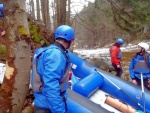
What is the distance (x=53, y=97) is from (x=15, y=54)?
30.9 inches

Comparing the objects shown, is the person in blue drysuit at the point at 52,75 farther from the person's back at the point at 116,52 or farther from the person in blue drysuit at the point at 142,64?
the person's back at the point at 116,52

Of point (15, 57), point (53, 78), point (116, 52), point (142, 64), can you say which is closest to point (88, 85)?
point (142, 64)

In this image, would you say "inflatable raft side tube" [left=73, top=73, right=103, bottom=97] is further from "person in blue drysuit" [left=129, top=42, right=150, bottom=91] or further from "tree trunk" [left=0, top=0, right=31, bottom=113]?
"tree trunk" [left=0, top=0, right=31, bottom=113]

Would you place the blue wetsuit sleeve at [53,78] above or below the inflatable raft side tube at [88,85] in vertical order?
above

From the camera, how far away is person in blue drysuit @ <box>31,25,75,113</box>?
2248 mm

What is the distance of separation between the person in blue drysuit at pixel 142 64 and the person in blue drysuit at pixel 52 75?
2.87 m

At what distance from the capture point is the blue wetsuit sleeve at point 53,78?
2238 mm

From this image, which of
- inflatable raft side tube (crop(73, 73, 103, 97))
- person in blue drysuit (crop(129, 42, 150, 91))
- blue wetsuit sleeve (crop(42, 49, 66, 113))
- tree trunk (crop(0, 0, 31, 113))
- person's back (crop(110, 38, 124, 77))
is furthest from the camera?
person's back (crop(110, 38, 124, 77))

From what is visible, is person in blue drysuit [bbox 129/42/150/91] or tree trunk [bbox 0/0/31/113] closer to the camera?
tree trunk [bbox 0/0/31/113]

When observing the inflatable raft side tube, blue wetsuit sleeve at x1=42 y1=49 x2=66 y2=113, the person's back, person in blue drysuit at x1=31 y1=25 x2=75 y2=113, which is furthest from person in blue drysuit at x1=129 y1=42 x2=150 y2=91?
blue wetsuit sleeve at x1=42 y1=49 x2=66 y2=113

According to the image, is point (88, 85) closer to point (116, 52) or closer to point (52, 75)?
point (52, 75)

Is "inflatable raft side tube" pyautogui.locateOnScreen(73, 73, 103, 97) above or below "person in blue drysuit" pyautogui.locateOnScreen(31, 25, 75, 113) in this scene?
below

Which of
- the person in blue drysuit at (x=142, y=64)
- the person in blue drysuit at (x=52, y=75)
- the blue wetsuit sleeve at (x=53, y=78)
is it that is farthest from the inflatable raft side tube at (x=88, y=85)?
the blue wetsuit sleeve at (x=53, y=78)

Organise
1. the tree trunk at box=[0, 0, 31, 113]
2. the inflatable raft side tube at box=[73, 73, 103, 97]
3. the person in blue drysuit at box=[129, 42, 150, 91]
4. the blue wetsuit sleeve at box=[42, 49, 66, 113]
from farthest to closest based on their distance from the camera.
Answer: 1. the person in blue drysuit at box=[129, 42, 150, 91]
2. the inflatable raft side tube at box=[73, 73, 103, 97]
3. the tree trunk at box=[0, 0, 31, 113]
4. the blue wetsuit sleeve at box=[42, 49, 66, 113]
